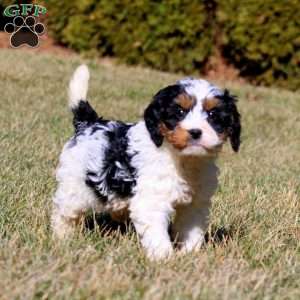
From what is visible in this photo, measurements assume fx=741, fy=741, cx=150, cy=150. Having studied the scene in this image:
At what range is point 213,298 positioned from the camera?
9.52ft

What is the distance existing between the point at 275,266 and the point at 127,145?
1012mm

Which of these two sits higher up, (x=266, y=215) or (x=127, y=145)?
(x=127, y=145)

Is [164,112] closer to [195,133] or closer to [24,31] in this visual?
[195,133]

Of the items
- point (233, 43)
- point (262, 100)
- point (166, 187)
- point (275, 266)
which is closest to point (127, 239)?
point (166, 187)

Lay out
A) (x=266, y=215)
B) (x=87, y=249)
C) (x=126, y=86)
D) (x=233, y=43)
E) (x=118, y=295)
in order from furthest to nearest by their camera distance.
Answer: (x=233, y=43) → (x=126, y=86) → (x=266, y=215) → (x=87, y=249) → (x=118, y=295)

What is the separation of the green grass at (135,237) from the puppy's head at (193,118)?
0.56 metres

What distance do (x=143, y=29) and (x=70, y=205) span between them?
1031 cm

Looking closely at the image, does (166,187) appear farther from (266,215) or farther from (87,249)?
(266,215)

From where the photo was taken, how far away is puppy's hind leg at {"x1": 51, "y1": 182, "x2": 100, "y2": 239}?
4168 millimetres

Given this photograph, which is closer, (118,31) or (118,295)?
(118,295)

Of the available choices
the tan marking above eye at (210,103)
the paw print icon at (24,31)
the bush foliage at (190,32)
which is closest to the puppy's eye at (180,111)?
the tan marking above eye at (210,103)

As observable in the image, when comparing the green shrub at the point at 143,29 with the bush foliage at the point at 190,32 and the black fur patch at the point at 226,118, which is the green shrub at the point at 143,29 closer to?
the bush foliage at the point at 190,32

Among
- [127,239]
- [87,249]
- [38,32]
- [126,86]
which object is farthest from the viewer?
[38,32]

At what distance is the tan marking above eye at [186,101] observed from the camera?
370cm
